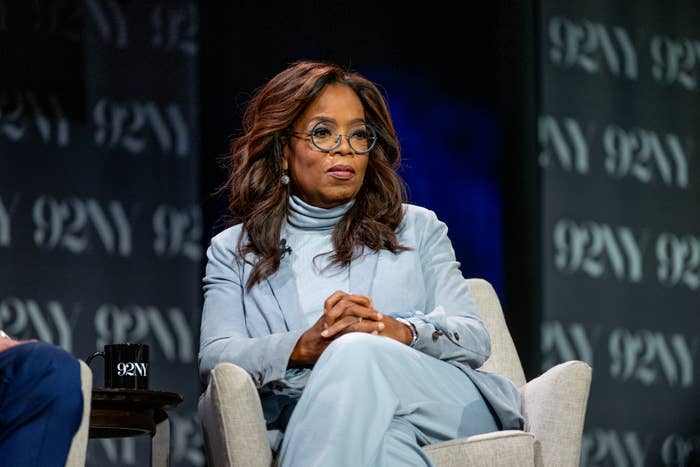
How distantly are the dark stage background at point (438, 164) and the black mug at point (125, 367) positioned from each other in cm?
160

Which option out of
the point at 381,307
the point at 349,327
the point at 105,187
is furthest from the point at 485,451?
the point at 105,187

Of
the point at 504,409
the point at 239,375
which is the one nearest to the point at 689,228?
the point at 504,409

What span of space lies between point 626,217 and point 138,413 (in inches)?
92.6

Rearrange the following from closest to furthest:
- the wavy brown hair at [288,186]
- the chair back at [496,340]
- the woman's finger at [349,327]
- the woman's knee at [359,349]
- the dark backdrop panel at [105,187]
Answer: the woman's knee at [359,349] → the woman's finger at [349,327] → the wavy brown hair at [288,186] → the chair back at [496,340] → the dark backdrop panel at [105,187]

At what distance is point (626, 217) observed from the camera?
14.9 ft

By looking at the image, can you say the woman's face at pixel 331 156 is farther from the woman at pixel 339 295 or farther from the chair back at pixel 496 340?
the chair back at pixel 496 340

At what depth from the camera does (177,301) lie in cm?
452

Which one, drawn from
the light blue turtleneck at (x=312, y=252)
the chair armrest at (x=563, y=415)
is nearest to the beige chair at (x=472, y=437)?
the chair armrest at (x=563, y=415)

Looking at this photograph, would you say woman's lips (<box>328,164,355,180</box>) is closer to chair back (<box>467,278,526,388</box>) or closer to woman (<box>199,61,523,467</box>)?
woman (<box>199,61,523,467</box>)

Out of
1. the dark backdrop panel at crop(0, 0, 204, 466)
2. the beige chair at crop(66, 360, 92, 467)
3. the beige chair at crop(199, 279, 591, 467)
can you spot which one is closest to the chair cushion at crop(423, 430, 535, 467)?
the beige chair at crop(199, 279, 591, 467)

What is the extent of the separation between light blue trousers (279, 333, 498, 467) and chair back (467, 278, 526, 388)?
0.57 m

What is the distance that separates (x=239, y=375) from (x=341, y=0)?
98.1 inches

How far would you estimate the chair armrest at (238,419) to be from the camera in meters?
2.33

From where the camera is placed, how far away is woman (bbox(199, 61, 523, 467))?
7.36ft
